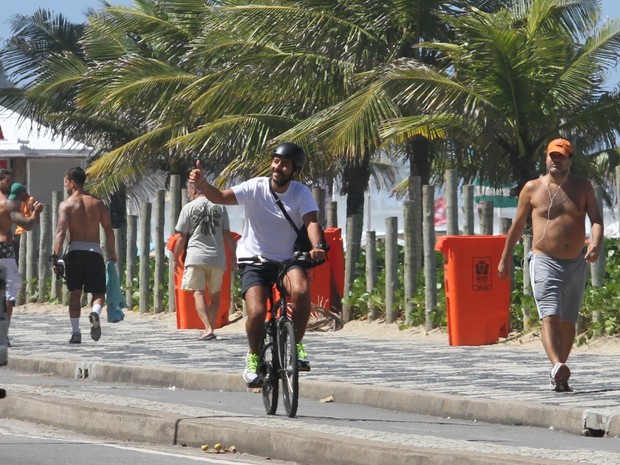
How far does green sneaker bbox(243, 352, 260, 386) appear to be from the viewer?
34.9 feet

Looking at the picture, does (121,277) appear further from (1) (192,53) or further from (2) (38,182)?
(2) (38,182)

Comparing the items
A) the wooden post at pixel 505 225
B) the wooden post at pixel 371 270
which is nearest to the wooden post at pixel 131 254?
the wooden post at pixel 371 270

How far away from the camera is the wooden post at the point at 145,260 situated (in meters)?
24.0

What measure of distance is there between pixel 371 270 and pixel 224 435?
10.6 meters

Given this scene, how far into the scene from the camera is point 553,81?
21.1 meters

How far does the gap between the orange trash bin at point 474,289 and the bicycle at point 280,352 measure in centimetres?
571

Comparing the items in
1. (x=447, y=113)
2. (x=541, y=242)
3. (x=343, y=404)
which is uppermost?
(x=447, y=113)

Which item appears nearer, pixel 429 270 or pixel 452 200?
Result: pixel 429 270

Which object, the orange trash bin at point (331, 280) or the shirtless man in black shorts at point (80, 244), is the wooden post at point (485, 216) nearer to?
the orange trash bin at point (331, 280)

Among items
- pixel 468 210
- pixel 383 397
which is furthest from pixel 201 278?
pixel 383 397

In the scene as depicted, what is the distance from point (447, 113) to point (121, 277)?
7.60 m

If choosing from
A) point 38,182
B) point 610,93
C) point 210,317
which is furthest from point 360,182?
point 38,182

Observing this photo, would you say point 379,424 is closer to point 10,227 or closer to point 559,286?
point 559,286

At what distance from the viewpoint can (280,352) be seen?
10.6m
